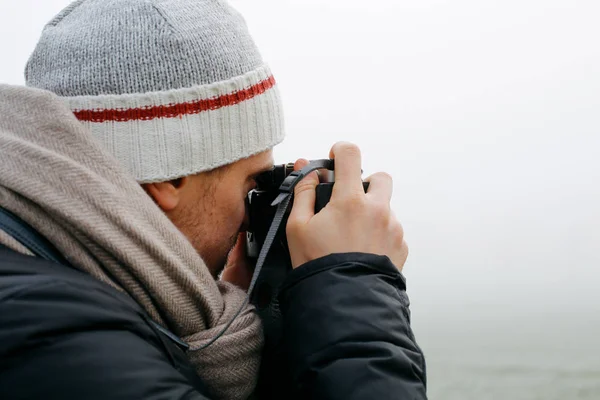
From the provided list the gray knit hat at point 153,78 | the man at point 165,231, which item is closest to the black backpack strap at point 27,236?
the man at point 165,231

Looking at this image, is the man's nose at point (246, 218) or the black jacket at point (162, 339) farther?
the man's nose at point (246, 218)

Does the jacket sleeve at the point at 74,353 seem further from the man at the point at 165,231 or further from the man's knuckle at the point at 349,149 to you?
the man's knuckle at the point at 349,149

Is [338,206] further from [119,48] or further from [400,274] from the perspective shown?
[119,48]

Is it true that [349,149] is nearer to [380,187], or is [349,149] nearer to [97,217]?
[380,187]

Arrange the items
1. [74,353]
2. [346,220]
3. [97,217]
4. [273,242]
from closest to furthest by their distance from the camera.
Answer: [74,353] → [97,217] → [346,220] → [273,242]

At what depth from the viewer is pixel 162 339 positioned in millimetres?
610

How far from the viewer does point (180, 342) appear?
2.22ft

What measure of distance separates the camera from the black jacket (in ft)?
0.31

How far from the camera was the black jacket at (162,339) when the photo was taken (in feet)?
1.58

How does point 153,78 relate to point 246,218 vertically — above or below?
above

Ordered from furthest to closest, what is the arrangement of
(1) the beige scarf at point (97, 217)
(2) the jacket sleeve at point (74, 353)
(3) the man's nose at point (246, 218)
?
(3) the man's nose at point (246, 218), (1) the beige scarf at point (97, 217), (2) the jacket sleeve at point (74, 353)

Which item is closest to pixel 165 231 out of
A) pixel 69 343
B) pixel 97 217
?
pixel 97 217

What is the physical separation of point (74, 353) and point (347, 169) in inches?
16.1

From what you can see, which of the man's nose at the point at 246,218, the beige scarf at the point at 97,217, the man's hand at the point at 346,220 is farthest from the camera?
the man's nose at the point at 246,218
